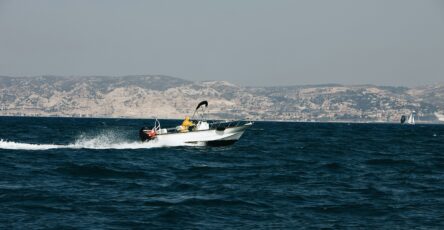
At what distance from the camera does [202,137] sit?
5316 cm

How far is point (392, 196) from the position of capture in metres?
28.7

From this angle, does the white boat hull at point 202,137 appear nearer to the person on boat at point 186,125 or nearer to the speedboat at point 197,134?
the speedboat at point 197,134

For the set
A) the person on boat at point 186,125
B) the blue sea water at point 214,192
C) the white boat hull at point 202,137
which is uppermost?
the person on boat at point 186,125

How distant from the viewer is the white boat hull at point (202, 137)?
52844 mm

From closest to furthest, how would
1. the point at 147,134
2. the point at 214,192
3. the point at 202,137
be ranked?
the point at 214,192
the point at 202,137
the point at 147,134

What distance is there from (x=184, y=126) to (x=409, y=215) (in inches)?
1182

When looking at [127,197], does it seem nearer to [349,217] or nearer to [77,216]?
[77,216]

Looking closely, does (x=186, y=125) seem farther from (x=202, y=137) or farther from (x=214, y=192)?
(x=214, y=192)

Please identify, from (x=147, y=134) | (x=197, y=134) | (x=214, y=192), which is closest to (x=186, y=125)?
(x=197, y=134)

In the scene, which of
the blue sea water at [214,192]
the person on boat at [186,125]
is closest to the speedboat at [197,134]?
the person on boat at [186,125]

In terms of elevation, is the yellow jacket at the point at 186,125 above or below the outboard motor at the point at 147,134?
above

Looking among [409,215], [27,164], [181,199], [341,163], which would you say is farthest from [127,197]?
[341,163]

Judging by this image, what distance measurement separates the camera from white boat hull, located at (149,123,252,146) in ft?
173

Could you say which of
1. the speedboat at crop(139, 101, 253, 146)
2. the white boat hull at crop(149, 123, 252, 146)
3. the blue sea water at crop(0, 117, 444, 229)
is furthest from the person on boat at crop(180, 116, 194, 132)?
the blue sea water at crop(0, 117, 444, 229)
